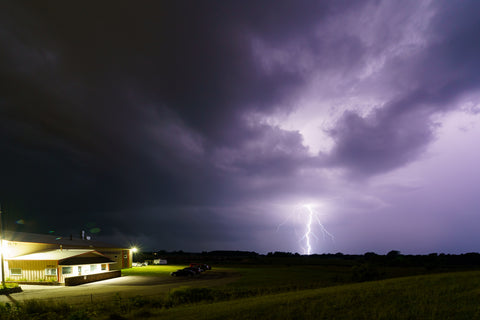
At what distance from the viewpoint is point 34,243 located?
43.3 meters

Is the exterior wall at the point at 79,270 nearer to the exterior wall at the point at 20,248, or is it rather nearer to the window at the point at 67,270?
the window at the point at 67,270

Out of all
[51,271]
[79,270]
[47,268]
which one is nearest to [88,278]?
[79,270]

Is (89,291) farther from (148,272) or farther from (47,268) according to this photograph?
(148,272)

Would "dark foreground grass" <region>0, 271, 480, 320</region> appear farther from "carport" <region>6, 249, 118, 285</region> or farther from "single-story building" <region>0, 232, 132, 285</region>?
"single-story building" <region>0, 232, 132, 285</region>

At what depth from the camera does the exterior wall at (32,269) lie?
121 feet

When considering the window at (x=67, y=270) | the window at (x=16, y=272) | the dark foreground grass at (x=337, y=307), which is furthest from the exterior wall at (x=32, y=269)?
the dark foreground grass at (x=337, y=307)

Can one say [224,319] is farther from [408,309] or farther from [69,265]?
[69,265]

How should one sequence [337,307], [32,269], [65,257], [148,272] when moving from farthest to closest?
[148,272] → [65,257] → [32,269] → [337,307]

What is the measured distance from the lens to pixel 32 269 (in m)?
37.4

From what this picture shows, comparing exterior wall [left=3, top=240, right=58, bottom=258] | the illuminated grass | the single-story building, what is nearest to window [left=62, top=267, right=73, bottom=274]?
the single-story building

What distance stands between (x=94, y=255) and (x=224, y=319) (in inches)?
1619

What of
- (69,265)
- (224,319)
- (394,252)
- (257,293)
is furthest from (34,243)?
(394,252)

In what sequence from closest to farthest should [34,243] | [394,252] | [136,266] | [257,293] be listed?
[257,293]
[34,243]
[136,266]
[394,252]

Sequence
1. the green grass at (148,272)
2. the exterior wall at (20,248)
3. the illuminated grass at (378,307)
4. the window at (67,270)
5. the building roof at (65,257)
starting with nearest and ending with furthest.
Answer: the illuminated grass at (378,307) → the window at (67,270) → the building roof at (65,257) → the exterior wall at (20,248) → the green grass at (148,272)
